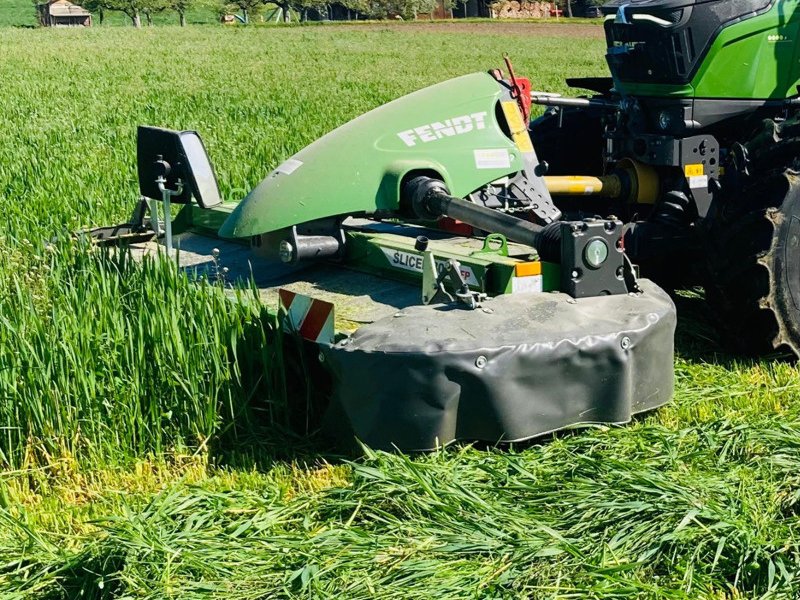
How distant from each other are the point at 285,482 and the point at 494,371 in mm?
829

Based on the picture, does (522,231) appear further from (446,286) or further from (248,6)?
(248,6)

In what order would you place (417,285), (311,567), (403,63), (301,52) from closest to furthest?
(311,567) → (417,285) → (403,63) → (301,52)

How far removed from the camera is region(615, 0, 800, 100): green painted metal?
556 cm

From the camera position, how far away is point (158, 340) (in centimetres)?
420

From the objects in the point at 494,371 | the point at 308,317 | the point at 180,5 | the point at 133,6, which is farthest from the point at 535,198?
the point at 180,5

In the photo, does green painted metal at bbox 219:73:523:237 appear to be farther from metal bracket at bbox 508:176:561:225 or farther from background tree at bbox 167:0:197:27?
background tree at bbox 167:0:197:27

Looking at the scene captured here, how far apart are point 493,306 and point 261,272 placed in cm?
155

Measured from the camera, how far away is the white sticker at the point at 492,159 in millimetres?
5188

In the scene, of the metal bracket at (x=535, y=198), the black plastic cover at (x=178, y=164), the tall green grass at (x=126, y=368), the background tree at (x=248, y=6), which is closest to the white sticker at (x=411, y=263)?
the tall green grass at (x=126, y=368)

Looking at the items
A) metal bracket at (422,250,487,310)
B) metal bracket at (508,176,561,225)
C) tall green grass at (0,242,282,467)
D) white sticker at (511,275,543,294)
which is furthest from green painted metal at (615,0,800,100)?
tall green grass at (0,242,282,467)

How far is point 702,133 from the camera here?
5762 millimetres

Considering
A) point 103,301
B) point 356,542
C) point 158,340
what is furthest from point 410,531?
point 103,301

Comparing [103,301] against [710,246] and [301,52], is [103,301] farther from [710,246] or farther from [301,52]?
[301,52]

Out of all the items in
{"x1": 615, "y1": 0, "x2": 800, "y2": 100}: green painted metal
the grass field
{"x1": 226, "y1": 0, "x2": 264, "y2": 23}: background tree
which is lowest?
the grass field
